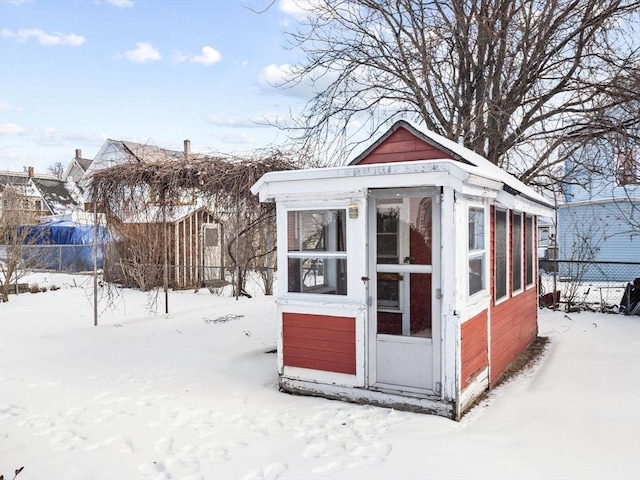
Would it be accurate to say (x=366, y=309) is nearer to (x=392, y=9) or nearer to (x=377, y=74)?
(x=377, y=74)

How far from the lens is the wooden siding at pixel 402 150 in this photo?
16.9ft

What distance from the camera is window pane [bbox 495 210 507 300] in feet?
18.6

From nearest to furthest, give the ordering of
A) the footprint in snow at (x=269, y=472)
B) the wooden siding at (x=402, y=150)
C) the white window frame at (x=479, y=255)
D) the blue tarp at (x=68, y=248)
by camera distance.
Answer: the footprint in snow at (x=269, y=472), the white window frame at (x=479, y=255), the wooden siding at (x=402, y=150), the blue tarp at (x=68, y=248)

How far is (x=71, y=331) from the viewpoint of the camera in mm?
8555

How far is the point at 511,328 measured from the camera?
249 inches

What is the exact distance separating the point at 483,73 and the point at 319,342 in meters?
7.68

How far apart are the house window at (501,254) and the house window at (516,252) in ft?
1.35

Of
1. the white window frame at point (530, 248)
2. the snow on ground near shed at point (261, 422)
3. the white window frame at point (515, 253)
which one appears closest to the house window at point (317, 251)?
the snow on ground near shed at point (261, 422)

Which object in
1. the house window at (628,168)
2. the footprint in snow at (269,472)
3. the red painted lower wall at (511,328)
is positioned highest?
the house window at (628,168)

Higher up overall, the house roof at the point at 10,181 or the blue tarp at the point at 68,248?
the house roof at the point at 10,181

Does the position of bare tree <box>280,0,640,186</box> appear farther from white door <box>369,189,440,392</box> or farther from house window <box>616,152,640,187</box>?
white door <box>369,189,440,392</box>

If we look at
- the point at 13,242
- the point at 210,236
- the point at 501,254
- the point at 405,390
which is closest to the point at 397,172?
the point at 405,390

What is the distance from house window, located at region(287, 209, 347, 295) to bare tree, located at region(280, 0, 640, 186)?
227 inches

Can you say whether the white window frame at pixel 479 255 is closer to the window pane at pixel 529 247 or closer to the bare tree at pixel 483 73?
the window pane at pixel 529 247
